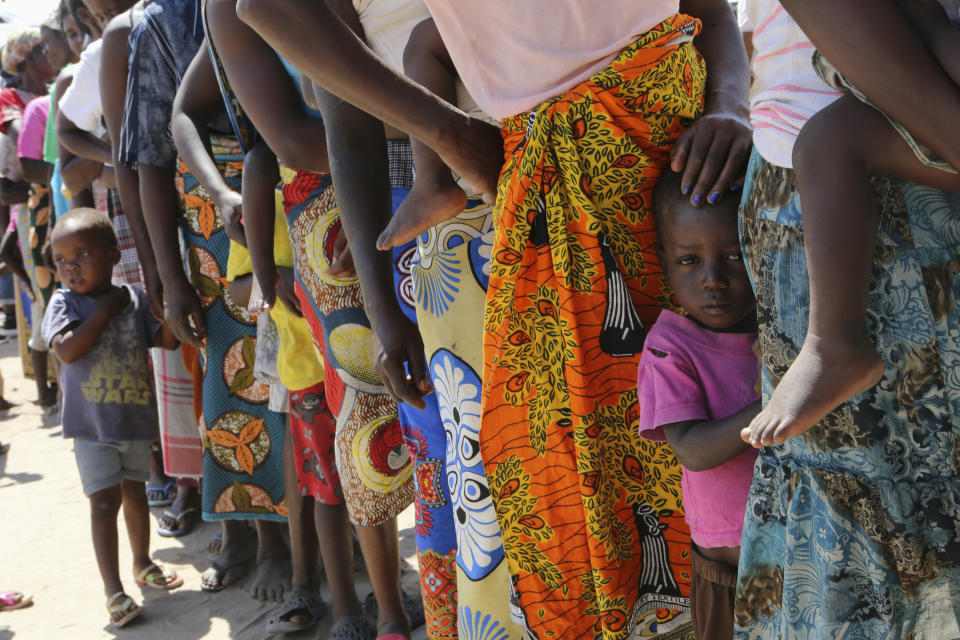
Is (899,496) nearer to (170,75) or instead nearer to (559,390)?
(559,390)

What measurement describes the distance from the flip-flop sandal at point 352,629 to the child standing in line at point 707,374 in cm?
167

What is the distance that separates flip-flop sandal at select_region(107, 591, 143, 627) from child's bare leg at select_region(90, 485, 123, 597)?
4cm

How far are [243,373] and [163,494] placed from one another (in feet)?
5.59

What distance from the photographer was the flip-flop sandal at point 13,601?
12.7ft

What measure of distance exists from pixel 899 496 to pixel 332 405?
187 cm

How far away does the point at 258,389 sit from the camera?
3754 mm

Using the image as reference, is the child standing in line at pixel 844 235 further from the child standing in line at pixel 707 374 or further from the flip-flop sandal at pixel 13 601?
the flip-flop sandal at pixel 13 601

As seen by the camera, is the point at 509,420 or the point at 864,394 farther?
the point at 509,420

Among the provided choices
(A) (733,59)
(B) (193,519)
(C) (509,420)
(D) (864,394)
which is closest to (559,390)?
(C) (509,420)

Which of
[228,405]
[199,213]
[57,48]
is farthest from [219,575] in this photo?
[57,48]

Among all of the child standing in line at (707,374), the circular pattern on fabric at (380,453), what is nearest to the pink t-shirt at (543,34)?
the child standing in line at (707,374)

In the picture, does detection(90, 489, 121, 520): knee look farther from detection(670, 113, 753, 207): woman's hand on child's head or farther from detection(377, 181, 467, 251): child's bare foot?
detection(670, 113, 753, 207): woman's hand on child's head

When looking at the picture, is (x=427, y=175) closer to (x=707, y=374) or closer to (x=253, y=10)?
(x=253, y=10)

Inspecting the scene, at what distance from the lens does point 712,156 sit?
1.67m
